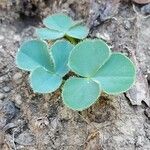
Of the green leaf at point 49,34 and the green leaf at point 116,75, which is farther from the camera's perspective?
the green leaf at point 49,34

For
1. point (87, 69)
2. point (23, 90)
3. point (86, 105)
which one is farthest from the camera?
point (23, 90)

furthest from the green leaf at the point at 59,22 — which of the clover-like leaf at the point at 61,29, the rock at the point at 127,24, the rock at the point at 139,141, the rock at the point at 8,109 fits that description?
the rock at the point at 139,141

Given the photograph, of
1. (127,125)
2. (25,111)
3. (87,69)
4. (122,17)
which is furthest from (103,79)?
(122,17)

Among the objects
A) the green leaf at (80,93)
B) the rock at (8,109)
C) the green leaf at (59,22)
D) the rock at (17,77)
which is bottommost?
the rock at (8,109)

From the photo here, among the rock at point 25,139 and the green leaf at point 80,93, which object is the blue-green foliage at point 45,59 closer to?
the green leaf at point 80,93

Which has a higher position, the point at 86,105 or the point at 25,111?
the point at 86,105

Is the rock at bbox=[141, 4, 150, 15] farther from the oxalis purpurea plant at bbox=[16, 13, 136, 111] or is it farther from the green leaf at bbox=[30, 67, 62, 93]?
the green leaf at bbox=[30, 67, 62, 93]

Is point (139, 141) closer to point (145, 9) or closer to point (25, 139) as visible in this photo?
point (25, 139)

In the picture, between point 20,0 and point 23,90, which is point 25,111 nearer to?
point 23,90
